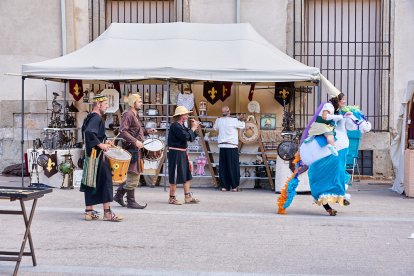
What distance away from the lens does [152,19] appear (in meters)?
16.3

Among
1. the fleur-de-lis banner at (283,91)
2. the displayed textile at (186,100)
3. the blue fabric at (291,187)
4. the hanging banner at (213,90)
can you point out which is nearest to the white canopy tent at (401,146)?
the fleur-de-lis banner at (283,91)

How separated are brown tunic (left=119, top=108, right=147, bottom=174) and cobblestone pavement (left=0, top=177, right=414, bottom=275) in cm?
68

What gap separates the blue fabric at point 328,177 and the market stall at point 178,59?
2.85 metres

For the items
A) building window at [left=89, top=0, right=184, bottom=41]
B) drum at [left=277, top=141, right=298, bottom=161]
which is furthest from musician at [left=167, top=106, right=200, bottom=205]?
building window at [left=89, top=0, right=184, bottom=41]

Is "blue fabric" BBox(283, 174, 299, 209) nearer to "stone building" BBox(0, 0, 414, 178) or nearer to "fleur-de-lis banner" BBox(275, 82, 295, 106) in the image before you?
"fleur-de-lis banner" BBox(275, 82, 295, 106)

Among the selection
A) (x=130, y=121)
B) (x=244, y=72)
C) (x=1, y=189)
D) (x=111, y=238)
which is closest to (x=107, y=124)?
(x=244, y=72)

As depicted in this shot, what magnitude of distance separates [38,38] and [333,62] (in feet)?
21.3

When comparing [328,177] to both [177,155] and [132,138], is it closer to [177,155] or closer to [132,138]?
[177,155]

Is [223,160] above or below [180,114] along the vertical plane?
below

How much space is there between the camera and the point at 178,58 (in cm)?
1337

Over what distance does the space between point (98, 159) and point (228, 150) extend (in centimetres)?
494

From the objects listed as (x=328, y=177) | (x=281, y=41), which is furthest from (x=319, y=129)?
(x=281, y=41)

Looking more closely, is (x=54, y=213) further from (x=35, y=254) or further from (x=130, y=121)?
(x=35, y=254)

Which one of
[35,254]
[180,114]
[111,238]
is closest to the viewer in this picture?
[35,254]
